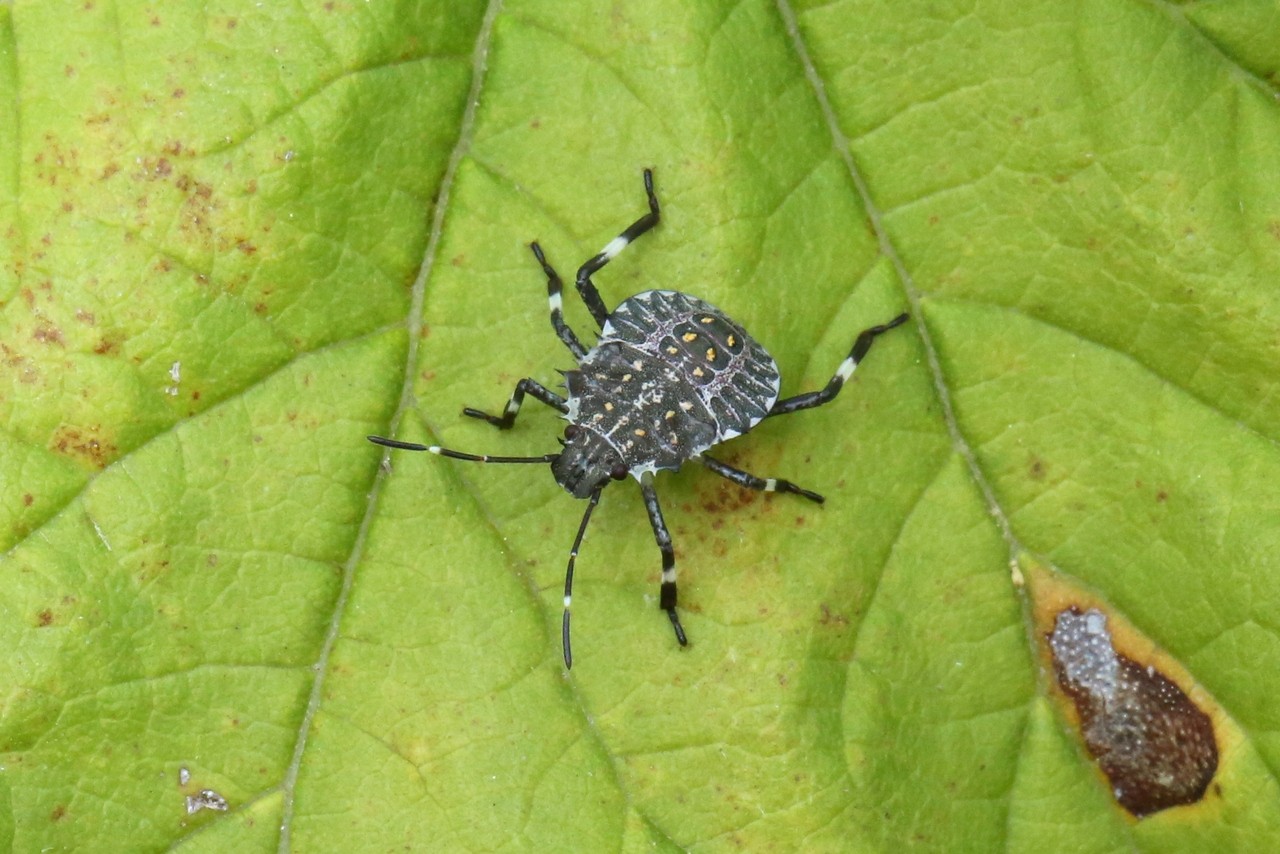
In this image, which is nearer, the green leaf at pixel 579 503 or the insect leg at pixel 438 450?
the green leaf at pixel 579 503

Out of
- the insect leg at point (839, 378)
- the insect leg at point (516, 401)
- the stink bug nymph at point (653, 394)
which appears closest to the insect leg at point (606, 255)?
the stink bug nymph at point (653, 394)

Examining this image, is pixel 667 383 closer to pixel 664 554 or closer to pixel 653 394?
pixel 653 394

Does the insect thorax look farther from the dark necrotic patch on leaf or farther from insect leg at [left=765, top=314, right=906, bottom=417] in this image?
the dark necrotic patch on leaf

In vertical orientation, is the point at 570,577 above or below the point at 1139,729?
above

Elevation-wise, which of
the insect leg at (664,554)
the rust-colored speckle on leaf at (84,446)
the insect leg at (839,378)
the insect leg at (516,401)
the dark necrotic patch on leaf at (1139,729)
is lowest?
the dark necrotic patch on leaf at (1139,729)

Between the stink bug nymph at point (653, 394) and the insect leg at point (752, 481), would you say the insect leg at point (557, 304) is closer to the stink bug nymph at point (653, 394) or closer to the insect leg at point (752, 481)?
the stink bug nymph at point (653, 394)

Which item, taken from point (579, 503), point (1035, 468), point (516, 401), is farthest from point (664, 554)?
point (1035, 468)

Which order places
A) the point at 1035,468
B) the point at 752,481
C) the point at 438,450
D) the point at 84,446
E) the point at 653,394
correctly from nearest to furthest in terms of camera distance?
the point at 84,446 < the point at 438,450 < the point at 1035,468 < the point at 752,481 < the point at 653,394
